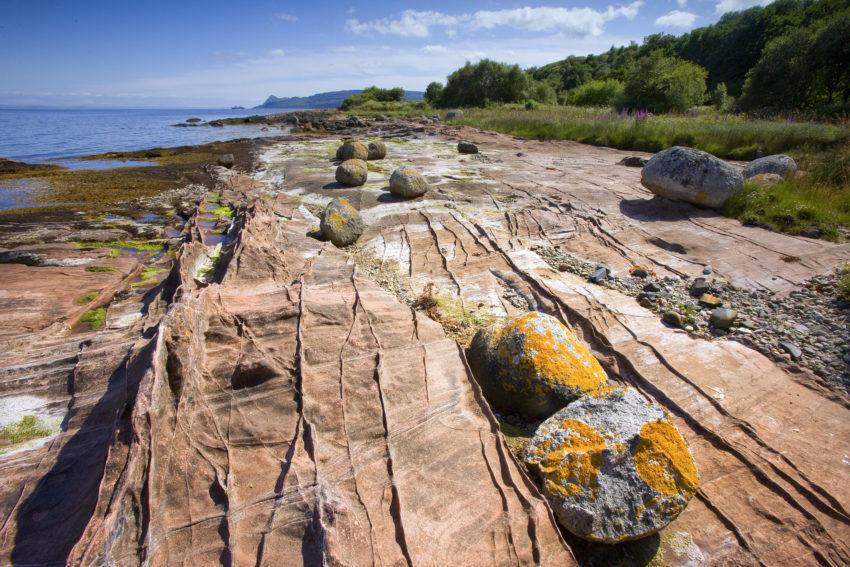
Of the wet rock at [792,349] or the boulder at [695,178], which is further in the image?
the boulder at [695,178]

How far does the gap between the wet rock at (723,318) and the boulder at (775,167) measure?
8141 mm

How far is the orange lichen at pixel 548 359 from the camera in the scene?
4.08 metres

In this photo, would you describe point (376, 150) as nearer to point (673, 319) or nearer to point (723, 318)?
point (673, 319)

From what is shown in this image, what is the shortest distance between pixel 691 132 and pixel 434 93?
49986 mm

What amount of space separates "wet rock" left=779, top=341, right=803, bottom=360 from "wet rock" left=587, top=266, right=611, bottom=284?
255 centimetres

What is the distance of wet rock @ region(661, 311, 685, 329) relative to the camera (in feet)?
19.0

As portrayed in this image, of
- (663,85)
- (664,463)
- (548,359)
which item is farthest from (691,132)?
(664,463)

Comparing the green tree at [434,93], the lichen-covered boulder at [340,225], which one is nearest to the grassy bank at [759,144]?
the lichen-covered boulder at [340,225]

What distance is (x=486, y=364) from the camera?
440 cm

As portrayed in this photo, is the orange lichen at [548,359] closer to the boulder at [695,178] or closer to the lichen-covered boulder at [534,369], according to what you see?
the lichen-covered boulder at [534,369]

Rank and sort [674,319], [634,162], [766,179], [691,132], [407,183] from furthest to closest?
1. [691,132]
2. [634,162]
3. [407,183]
4. [766,179]
5. [674,319]

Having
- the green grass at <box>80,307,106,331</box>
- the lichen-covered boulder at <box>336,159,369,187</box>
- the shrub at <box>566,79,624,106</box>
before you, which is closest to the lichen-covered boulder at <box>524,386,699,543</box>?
the green grass at <box>80,307,106,331</box>

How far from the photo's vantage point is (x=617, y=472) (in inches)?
118

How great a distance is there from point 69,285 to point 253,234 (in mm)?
3564
